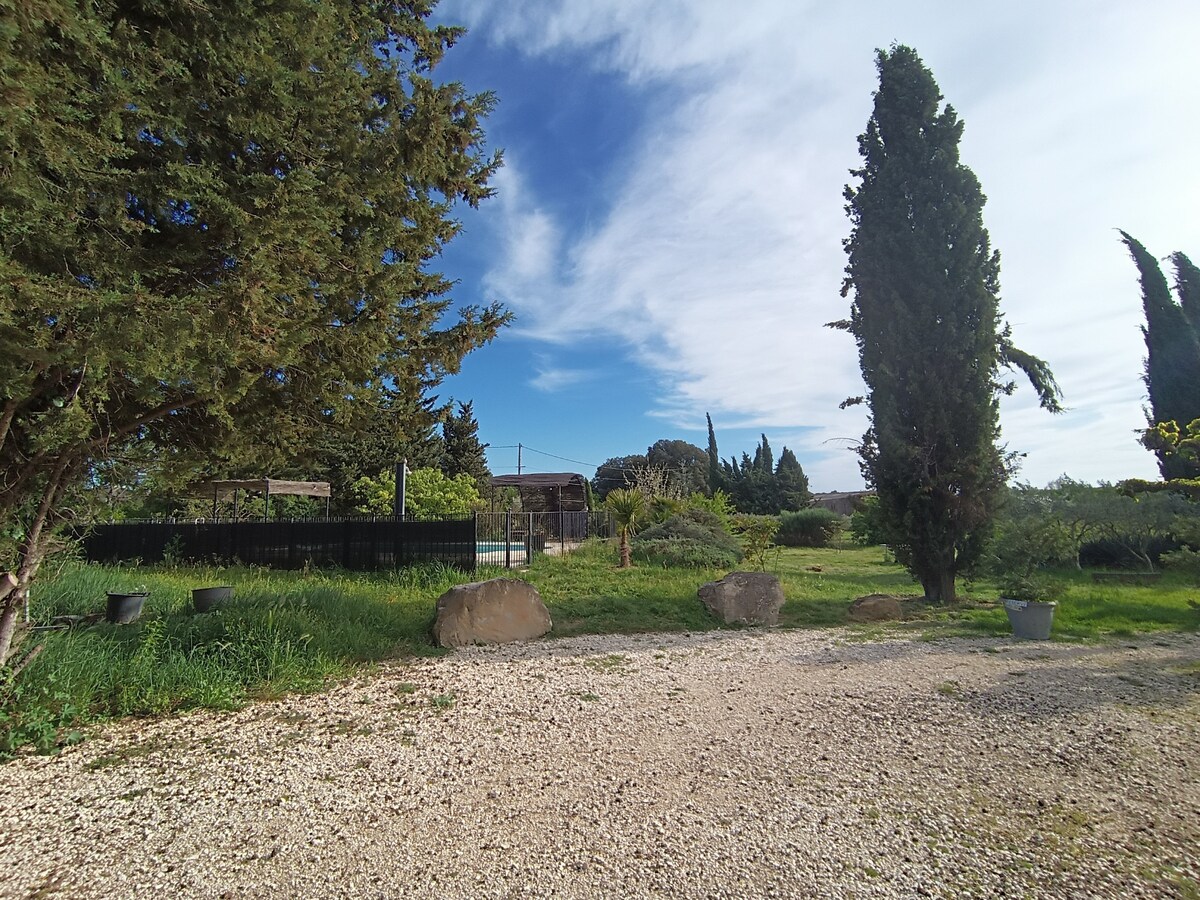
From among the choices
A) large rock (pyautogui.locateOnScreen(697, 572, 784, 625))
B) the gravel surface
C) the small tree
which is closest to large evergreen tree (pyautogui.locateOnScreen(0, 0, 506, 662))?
the gravel surface

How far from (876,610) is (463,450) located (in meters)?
22.6

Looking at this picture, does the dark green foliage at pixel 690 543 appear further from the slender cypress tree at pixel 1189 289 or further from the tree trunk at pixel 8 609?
the slender cypress tree at pixel 1189 289

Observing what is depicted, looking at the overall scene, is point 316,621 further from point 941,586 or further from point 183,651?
point 941,586

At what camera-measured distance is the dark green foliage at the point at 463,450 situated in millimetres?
27359

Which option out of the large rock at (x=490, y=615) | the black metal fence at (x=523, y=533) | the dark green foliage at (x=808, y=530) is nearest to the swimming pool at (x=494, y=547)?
the black metal fence at (x=523, y=533)

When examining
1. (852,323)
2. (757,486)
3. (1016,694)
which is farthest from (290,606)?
(757,486)

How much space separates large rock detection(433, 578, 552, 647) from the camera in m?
6.24

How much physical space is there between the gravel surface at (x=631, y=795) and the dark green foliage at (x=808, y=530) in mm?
20389

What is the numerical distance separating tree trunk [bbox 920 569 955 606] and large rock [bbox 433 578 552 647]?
22.8 ft

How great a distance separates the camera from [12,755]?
3215mm

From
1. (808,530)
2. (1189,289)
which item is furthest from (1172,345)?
(808,530)

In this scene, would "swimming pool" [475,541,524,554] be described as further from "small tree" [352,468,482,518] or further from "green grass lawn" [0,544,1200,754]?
"small tree" [352,468,482,518]

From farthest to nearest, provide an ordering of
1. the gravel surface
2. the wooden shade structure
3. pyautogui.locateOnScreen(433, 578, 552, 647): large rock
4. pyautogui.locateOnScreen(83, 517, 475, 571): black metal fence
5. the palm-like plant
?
the wooden shade structure
the palm-like plant
pyautogui.locateOnScreen(83, 517, 475, 571): black metal fence
pyautogui.locateOnScreen(433, 578, 552, 647): large rock
the gravel surface

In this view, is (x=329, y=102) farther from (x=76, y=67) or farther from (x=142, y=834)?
(x=142, y=834)
